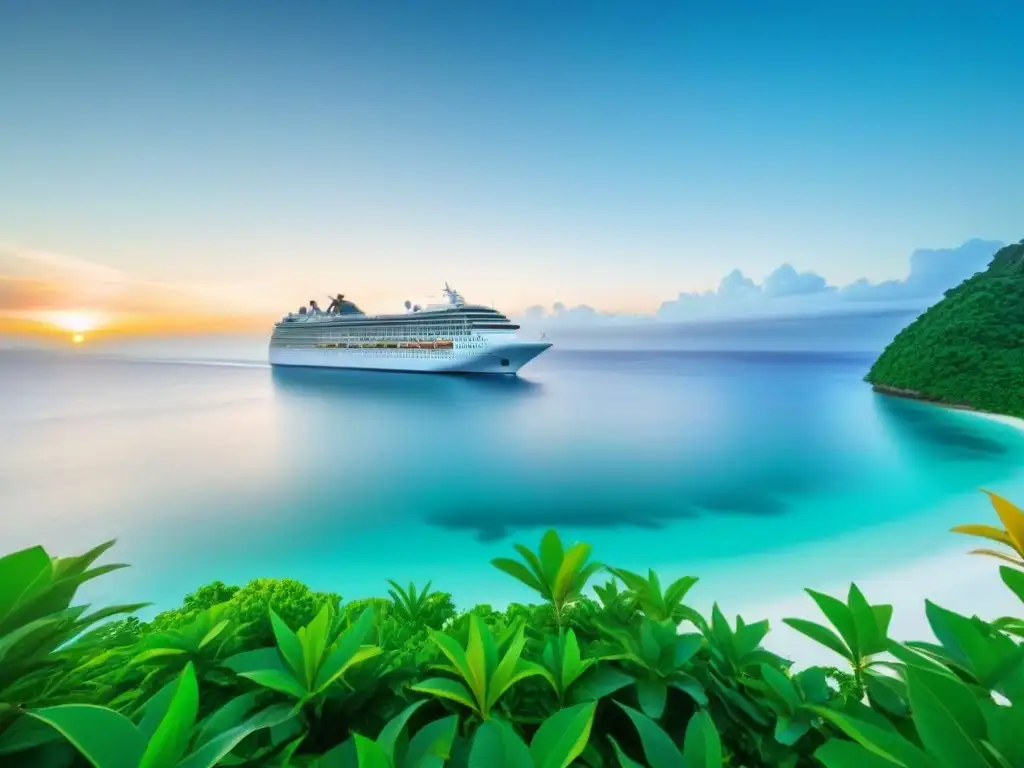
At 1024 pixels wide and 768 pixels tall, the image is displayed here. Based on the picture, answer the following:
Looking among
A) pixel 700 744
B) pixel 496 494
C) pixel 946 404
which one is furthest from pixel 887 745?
pixel 946 404

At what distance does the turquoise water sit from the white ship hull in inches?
634

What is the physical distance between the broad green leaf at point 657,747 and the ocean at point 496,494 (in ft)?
17.8

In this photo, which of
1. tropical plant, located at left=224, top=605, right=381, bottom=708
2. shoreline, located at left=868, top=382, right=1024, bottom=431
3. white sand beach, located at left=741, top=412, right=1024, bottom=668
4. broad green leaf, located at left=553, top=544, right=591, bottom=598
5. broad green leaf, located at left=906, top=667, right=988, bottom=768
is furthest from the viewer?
shoreline, located at left=868, top=382, right=1024, bottom=431

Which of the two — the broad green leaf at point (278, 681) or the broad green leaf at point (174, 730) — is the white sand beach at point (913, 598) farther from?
the broad green leaf at point (174, 730)

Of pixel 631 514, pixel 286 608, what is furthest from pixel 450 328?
pixel 286 608

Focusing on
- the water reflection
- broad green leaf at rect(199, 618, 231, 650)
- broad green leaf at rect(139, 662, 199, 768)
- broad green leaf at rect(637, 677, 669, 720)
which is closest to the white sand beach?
broad green leaf at rect(637, 677, 669, 720)

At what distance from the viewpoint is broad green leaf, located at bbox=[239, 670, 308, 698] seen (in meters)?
0.92

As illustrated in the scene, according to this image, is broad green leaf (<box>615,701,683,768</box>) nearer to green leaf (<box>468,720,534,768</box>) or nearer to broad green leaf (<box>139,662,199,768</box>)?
green leaf (<box>468,720,534,768</box>)

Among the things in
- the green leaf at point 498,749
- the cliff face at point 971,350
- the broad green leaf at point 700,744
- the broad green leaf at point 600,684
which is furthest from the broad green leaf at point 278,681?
the cliff face at point 971,350

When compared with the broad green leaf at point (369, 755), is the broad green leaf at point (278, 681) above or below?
below

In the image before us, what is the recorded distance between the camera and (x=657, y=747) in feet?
2.53

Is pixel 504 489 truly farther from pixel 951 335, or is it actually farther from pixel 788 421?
pixel 951 335

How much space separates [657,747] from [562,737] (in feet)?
0.58

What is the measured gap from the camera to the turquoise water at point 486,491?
7074mm
